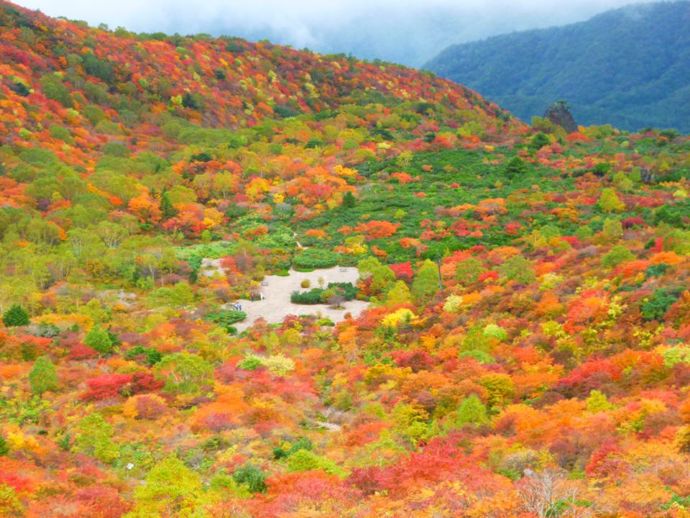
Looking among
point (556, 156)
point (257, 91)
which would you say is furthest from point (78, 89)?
point (556, 156)

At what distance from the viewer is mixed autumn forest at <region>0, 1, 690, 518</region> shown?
17.8 m

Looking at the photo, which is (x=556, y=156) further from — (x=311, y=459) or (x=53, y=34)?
(x=53, y=34)

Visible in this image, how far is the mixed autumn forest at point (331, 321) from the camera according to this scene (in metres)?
17.8

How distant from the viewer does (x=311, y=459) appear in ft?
65.1

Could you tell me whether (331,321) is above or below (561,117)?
below

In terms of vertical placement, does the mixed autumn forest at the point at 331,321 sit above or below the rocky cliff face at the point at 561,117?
below

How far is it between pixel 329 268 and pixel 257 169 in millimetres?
27983

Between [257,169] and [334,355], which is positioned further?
[257,169]

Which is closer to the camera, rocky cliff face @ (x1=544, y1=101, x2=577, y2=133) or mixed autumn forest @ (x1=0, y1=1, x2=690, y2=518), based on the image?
mixed autumn forest @ (x1=0, y1=1, x2=690, y2=518)

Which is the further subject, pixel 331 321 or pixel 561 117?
pixel 561 117

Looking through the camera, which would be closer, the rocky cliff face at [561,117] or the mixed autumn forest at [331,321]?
the mixed autumn forest at [331,321]

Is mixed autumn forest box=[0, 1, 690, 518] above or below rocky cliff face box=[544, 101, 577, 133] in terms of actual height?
below

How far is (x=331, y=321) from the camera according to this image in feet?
139

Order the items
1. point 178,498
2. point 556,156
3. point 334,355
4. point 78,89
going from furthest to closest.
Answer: point 78,89, point 556,156, point 334,355, point 178,498
